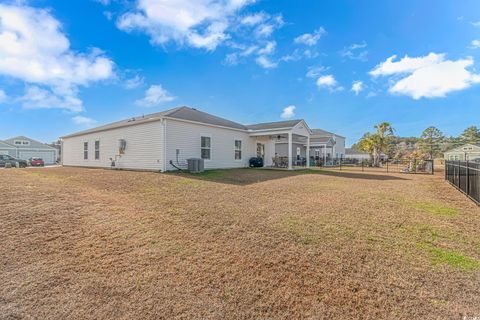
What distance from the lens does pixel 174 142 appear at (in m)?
13.5

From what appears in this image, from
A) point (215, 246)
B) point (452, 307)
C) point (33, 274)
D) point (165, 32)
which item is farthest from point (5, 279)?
point (165, 32)

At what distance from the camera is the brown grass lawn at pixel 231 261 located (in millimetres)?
2400

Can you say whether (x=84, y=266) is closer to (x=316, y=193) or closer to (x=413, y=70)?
(x=316, y=193)

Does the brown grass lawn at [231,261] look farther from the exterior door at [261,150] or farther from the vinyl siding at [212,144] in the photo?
the exterior door at [261,150]

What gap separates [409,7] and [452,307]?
1513 centimetres

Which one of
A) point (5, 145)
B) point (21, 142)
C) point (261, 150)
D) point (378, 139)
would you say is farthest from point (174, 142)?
point (21, 142)

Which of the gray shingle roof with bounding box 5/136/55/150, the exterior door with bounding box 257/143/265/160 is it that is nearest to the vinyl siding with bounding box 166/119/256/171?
the exterior door with bounding box 257/143/265/160

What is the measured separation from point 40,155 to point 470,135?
9257cm

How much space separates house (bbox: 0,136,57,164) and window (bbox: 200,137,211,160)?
39.7m

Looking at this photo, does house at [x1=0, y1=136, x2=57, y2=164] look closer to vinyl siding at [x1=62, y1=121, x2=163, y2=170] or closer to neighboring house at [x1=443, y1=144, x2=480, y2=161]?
vinyl siding at [x1=62, y1=121, x2=163, y2=170]

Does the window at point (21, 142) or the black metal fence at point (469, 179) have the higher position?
the window at point (21, 142)

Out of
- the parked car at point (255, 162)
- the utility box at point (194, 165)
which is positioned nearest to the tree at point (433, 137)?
the parked car at point (255, 162)

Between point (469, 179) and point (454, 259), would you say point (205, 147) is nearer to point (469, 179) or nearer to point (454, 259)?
point (469, 179)

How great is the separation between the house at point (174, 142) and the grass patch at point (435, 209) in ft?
34.0
